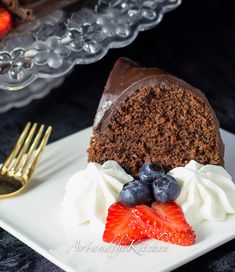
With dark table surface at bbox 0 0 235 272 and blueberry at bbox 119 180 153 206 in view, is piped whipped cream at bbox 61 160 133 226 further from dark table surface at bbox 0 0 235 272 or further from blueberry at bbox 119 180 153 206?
dark table surface at bbox 0 0 235 272

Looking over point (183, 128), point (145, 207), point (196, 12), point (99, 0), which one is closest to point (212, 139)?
point (183, 128)

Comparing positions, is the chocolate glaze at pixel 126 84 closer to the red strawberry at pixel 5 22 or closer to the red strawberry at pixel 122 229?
the red strawberry at pixel 122 229

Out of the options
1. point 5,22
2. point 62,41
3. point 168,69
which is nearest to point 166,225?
point 62,41

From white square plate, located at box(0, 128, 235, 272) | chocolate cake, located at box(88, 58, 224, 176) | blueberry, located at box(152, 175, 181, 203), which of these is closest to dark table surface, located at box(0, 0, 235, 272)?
white square plate, located at box(0, 128, 235, 272)

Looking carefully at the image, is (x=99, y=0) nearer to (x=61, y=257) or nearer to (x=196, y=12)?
(x=196, y=12)

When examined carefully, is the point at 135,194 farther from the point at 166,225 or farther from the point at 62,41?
the point at 62,41

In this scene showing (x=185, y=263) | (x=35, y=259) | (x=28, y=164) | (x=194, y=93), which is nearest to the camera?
(x=185, y=263)

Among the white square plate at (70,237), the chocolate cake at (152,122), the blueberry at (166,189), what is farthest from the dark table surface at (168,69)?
the chocolate cake at (152,122)
